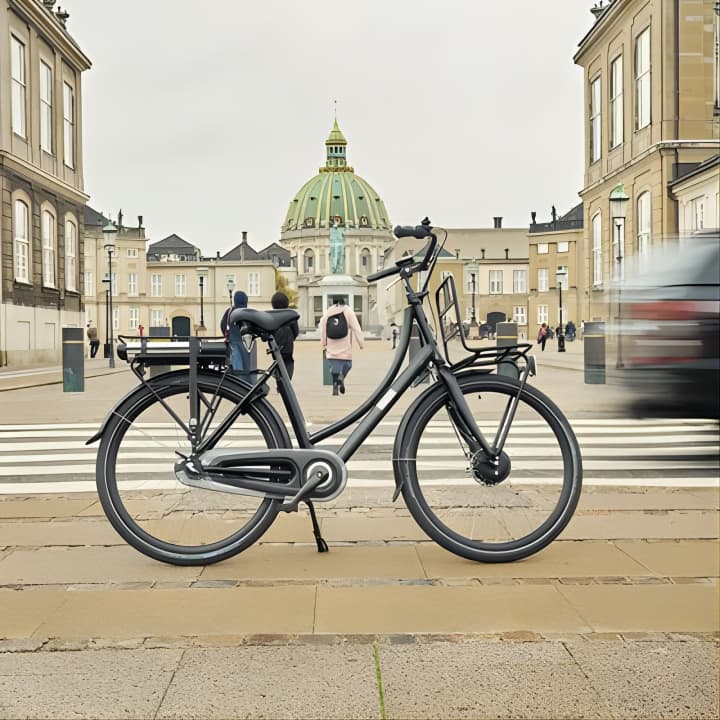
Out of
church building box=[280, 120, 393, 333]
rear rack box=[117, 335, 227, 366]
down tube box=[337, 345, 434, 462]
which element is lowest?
down tube box=[337, 345, 434, 462]

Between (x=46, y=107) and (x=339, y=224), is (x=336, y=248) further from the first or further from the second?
(x=46, y=107)

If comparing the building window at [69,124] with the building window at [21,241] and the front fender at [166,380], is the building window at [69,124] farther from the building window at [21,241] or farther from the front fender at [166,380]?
the front fender at [166,380]

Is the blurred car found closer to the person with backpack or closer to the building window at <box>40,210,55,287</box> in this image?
→ the person with backpack

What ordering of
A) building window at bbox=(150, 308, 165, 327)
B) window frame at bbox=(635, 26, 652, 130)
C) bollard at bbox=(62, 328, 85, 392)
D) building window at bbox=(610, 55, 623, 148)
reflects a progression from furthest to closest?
building window at bbox=(150, 308, 165, 327), building window at bbox=(610, 55, 623, 148), window frame at bbox=(635, 26, 652, 130), bollard at bbox=(62, 328, 85, 392)

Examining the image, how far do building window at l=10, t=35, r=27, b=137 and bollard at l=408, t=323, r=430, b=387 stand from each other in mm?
33209

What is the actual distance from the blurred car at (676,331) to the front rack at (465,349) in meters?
0.91

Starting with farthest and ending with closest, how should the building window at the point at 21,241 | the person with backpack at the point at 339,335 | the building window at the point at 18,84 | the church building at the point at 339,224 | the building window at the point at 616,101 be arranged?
the church building at the point at 339,224 < the building window at the point at 616,101 < the building window at the point at 21,241 < the building window at the point at 18,84 < the person with backpack at the point at 339,335

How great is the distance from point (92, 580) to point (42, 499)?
2367 mm

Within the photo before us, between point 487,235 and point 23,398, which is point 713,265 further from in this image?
point 487,235

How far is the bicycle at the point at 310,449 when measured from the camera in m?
4.89

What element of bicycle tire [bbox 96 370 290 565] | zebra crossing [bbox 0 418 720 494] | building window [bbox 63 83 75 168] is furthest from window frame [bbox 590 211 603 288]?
bicycle tire [bbox 96 370 290 565]

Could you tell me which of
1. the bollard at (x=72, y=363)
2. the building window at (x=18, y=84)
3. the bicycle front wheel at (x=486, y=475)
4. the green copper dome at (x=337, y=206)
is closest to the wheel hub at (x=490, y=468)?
the bicycle front wheel at (x=486, y=475)

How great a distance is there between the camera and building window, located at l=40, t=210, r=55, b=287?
38875 millimetres

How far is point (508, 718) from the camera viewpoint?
3.06 m
